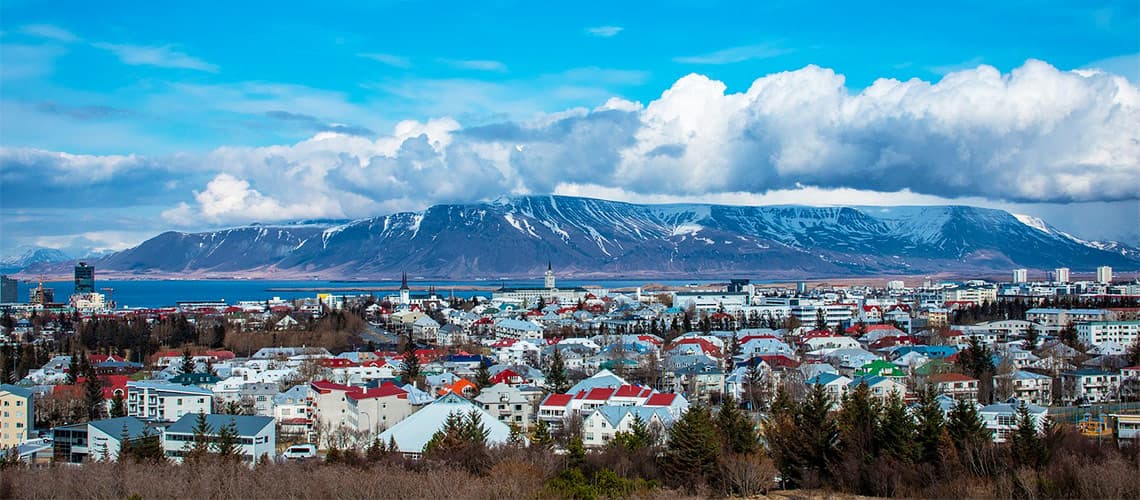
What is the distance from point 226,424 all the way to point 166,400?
6.42 meters

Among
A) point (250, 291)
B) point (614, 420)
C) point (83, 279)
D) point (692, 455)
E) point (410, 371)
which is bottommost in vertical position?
point (614, 420)

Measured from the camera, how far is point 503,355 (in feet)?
118

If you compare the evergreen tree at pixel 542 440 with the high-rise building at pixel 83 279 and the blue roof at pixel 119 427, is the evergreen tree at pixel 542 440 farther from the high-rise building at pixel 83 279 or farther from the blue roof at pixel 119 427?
the high-rise building at pixel 83 279

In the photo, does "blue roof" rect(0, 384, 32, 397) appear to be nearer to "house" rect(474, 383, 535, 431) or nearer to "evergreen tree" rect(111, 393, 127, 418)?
"evergreen tree" rect(111, 393, 127, 418)

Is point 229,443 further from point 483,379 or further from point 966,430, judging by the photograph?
point 483,379

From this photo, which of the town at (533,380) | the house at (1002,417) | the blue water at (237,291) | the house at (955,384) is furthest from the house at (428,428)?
the blue water at (237,291)

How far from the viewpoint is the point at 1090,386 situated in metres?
26.2

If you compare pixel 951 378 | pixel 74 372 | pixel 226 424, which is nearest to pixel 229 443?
pixel 226 424

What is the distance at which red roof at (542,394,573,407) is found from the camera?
22.2 metres

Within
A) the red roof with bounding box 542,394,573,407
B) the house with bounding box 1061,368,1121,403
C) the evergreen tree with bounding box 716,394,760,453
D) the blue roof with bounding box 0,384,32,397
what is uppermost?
the blue roof with bounding box 0,384,32,397

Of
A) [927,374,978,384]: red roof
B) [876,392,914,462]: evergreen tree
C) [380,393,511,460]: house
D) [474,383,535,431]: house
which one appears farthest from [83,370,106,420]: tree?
[927,374,978,384]: red roof

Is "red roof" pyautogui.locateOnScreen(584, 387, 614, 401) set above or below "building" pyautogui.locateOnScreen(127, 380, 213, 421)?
above

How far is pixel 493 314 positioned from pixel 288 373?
1223 inches

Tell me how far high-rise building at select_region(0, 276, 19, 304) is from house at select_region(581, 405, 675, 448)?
3187 inches
